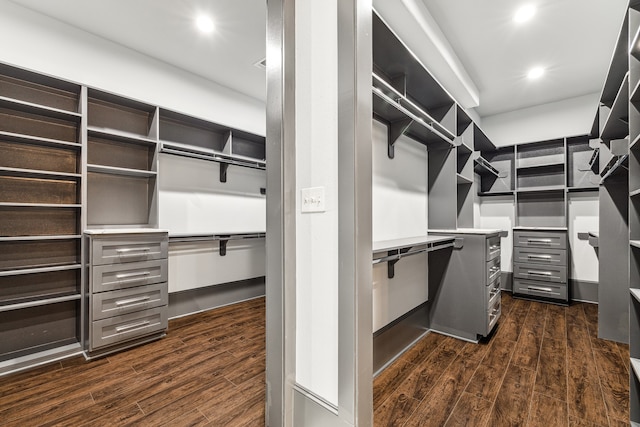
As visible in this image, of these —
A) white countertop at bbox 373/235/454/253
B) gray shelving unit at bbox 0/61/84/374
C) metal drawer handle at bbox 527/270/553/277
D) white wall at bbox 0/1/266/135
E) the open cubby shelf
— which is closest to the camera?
white countertop at bbox 373/235/454/253

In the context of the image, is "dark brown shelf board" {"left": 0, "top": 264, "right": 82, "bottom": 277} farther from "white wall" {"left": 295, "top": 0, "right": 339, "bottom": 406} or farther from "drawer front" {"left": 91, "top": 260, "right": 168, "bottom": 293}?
"white wall" {"left": 295, "top": 0, "right": 339, "bottom": 406}

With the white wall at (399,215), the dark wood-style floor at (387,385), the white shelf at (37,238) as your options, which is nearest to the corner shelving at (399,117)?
the white wall at (399,215)

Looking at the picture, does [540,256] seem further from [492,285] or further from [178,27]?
[178,27]

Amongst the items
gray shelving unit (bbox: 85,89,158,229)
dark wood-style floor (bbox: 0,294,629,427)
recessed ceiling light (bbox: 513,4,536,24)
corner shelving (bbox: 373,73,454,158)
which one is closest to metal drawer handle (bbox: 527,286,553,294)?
dark wood-style floor (bbox: 0,294,629,427)

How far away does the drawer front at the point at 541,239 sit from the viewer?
362 cm

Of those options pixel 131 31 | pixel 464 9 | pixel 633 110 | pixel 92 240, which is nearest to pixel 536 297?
pixel 633 110

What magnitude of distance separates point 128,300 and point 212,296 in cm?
116

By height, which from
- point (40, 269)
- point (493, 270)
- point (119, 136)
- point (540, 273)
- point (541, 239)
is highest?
point (119, 136)

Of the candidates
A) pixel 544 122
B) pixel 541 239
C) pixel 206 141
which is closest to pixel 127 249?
pixel 206 141

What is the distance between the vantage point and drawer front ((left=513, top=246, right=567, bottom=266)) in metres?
3.63

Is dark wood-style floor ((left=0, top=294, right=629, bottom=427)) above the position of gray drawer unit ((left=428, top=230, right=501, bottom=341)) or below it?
below

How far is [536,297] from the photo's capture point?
388 cm

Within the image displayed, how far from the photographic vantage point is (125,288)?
238cm

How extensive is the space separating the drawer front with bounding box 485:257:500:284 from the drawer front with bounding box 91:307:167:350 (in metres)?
2.94
